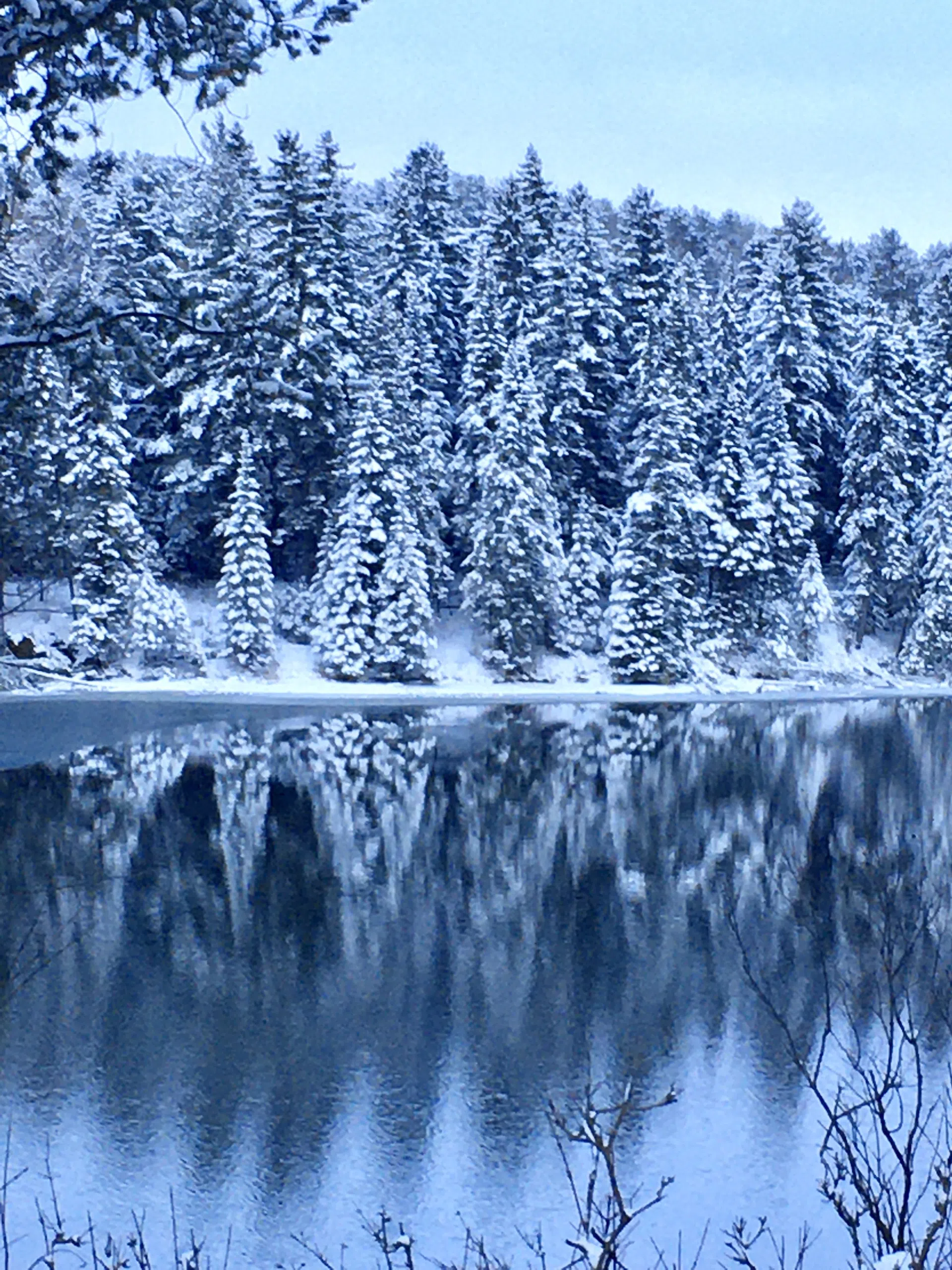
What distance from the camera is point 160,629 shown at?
40.0m

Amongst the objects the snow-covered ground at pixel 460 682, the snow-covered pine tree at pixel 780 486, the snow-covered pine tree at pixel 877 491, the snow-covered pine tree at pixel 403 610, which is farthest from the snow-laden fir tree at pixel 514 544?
the snow-covered pine tree at pixel 877 491

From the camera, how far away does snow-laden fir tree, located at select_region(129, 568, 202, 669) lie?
39500 mm

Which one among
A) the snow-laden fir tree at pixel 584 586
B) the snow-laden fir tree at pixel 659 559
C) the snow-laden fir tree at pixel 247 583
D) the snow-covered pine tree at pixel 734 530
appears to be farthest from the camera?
the snow-covered pine tree at pixel 734 530

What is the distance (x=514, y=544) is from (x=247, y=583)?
315 inches

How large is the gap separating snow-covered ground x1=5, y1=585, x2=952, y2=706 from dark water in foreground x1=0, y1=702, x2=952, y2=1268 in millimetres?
14009

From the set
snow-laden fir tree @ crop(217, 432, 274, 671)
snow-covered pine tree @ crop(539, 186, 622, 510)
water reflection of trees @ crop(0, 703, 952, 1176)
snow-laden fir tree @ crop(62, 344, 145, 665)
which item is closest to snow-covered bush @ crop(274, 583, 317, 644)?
snow-laden fir tree @ crop(217, 432, 274, 671)

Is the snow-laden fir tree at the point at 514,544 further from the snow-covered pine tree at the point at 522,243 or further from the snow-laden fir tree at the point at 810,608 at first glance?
the snow-laden fir tree at the point at 810,608

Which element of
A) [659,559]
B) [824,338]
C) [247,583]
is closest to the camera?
[247,583]

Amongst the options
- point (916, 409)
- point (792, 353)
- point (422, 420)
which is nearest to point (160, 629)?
point (422, 420)

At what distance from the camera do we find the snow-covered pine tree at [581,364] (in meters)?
46.8

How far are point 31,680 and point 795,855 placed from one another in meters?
12.1

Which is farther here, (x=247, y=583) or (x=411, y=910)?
(x=247, y=583)

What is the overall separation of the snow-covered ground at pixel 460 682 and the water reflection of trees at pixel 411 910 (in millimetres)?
12354

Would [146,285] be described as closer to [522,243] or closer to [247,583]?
[247,583]
